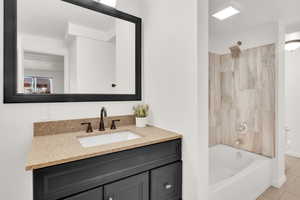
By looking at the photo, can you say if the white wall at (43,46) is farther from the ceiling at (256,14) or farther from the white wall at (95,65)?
the ceiling at (256,14)

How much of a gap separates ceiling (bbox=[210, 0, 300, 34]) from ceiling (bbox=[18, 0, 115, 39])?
51.6 inches

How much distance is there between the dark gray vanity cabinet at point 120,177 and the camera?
2.54 ft

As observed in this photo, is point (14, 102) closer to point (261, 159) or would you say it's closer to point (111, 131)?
point (111, 131)

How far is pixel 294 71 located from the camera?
9.59 feet

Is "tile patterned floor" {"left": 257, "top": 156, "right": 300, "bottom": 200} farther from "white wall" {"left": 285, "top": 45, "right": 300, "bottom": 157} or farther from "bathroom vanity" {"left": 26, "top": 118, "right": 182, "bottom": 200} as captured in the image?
"bathroom vanity" {"left": 26, "top": 118, "right": 182, "bottom": 200}

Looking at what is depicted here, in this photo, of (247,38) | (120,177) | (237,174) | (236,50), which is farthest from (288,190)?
(120,177)

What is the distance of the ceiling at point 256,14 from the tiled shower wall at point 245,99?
1.21 feet

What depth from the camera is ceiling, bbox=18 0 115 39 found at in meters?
1.14

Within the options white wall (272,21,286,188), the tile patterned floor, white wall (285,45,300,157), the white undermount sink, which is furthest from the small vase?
white wall (285,45,300,157)

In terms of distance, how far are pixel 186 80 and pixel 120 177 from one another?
0.87 m

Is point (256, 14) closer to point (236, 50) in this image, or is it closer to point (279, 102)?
point (236, 50)

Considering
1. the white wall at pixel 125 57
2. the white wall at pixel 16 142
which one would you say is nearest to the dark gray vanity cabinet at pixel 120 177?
the white wall at pixel 16 142

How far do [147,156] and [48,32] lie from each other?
1.31m

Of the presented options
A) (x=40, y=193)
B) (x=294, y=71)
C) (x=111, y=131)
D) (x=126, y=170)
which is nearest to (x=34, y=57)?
(x=111, y=131)
